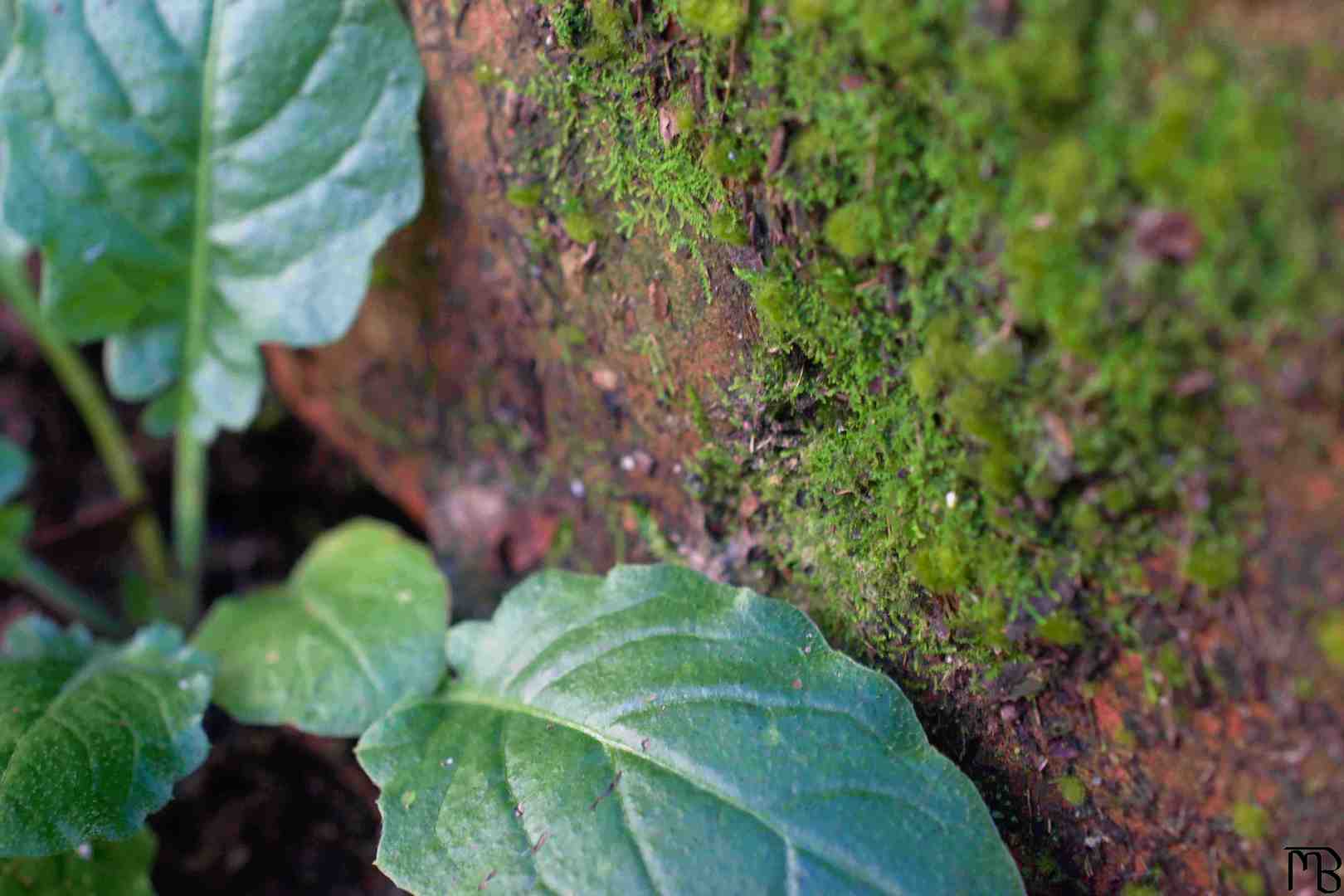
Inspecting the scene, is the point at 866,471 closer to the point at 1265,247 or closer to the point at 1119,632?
the point at 1119,632

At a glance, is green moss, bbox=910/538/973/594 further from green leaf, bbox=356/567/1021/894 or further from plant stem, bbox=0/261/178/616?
plant stem, bbox=0/261/178/616

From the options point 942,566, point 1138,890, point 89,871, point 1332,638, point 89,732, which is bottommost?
point 89,871

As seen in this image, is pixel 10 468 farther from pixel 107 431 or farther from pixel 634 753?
pixel 634 753

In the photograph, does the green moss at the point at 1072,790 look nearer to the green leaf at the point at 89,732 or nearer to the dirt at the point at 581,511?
the dirt at the point at 581,511

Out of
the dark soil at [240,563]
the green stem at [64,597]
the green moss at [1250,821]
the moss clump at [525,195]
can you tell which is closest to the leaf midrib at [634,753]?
the green moss at [1250,821]

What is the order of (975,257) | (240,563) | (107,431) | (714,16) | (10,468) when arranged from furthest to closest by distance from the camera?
(240,563) → (107,431) → (10,468) → (714,16) → (975,257)

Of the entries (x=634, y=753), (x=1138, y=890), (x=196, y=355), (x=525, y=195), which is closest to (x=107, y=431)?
(x=196, y=355)
